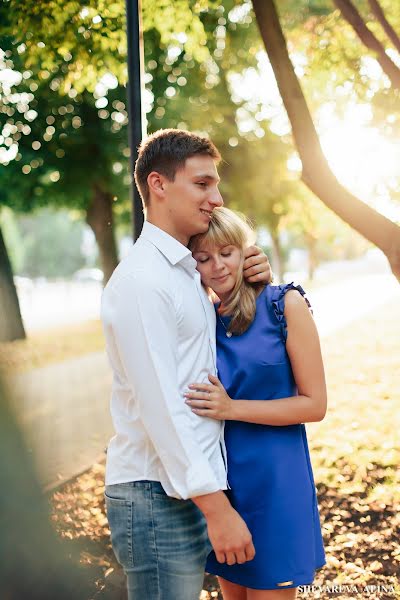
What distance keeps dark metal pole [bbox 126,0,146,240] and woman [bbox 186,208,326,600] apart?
72.3 inches

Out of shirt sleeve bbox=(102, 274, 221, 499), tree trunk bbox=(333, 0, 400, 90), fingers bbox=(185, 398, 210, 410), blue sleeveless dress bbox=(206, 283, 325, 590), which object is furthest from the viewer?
tree trunk bbox=(333, 0, 400, 90)

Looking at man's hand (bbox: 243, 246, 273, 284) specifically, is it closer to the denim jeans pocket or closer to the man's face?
the man's face

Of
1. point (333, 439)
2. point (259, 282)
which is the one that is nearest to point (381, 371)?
point (333, 439)

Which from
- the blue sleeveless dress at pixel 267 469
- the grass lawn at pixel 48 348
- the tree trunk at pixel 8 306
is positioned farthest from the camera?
the grass lawn at pixel 48 348

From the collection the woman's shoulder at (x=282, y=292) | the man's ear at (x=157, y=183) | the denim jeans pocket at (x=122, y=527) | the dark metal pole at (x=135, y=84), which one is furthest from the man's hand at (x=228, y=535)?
the dark metal pole at (x=135, y=84)

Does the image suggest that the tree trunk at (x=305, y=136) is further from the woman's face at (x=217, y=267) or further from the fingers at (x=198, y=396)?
the fingers at (x=198, y=396)

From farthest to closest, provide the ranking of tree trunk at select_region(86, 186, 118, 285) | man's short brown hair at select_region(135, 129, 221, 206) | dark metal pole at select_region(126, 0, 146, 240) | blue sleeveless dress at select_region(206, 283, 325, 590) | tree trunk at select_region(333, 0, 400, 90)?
1. tree trunk at select_region(86, 186, 118, 285)
2. tree trunk at select_region(333, 0, 400, 90)
3. dark metal pole at select_region(126, 0, 146, 240)
4. blue sleeveless dress at select_region(206, 283, 325, 590)
5. man's short brown hair at select_region(135, 129, 221, 206)

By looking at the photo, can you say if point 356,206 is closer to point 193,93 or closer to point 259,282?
point 259,282

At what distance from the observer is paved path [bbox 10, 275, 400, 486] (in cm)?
689

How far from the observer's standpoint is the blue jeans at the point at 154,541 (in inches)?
83.8

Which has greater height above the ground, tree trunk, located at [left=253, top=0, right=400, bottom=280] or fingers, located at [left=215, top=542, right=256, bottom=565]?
tree trunk, located at [left=253, top=0, right=400, bottom=280]

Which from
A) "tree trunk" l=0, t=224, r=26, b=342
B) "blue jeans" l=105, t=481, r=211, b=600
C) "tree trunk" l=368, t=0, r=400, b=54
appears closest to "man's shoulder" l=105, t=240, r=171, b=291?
"blue jeans" l=105, t=481, r=211, b=600

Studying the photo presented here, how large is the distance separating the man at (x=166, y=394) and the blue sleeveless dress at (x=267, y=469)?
0.11 metres

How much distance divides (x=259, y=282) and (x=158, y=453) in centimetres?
80
